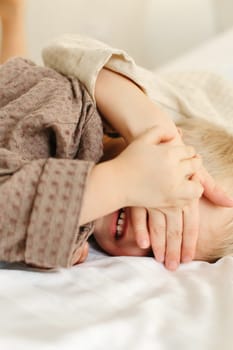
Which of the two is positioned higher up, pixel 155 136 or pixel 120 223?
pixel 155 136

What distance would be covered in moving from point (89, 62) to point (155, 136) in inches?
6.5

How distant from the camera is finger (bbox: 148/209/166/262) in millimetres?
696

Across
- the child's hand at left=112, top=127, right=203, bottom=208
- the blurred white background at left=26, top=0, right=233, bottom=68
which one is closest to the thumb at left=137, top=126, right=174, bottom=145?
the child's hand at left=112, top=127, right=203, bottom=208

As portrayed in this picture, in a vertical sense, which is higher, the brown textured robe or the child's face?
the brown textured robe

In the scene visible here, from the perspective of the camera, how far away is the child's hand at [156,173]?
0.62 metres

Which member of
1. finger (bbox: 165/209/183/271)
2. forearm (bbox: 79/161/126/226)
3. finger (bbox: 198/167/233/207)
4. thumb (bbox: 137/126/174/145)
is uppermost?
thumb (bbox: 137/126/174/145)

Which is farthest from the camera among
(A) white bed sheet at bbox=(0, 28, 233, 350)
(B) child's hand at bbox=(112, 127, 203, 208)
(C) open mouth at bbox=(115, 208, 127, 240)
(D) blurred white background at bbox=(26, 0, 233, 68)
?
(D) blurred white background at bbox=(26, 0, 233, 68)

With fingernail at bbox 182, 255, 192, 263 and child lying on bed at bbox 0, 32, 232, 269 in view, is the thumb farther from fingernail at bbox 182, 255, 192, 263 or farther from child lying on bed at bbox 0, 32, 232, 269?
fingernail at bbox 182, 255, 192, 263

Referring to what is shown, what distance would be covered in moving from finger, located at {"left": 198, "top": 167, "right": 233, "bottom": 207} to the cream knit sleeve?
7.3 inches

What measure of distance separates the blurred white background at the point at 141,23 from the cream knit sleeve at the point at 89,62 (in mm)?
754

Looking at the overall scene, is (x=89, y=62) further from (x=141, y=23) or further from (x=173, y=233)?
(x=141, y=23)

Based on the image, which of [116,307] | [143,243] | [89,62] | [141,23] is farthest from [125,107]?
[141,23]

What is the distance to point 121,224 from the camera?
2.40ft

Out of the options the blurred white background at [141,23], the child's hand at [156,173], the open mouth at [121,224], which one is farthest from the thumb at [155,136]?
the blurred white background at [141,23]
